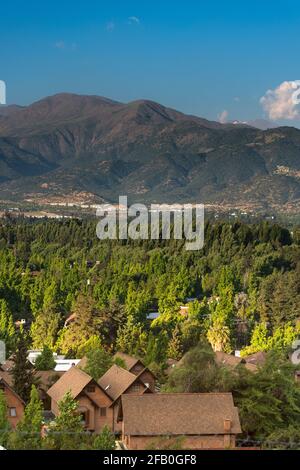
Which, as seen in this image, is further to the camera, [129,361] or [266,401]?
[129,361]

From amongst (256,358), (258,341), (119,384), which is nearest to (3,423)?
(119,384)

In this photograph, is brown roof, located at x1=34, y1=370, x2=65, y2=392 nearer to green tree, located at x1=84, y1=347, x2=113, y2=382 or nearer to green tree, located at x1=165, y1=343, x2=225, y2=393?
green tree, located at x1=84, y1=347, x2=113, y2=382

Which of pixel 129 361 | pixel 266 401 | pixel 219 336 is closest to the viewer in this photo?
pixel 266 401

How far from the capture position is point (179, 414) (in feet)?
109

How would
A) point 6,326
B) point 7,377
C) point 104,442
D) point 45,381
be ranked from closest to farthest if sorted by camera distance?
point 104,442, point 7,377, point 45,381, point 6,326

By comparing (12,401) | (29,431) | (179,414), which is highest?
(29,431)

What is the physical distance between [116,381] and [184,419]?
7.22 meters

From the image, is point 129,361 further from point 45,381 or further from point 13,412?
point 13,412

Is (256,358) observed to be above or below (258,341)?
above

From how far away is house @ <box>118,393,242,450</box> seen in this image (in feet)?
108

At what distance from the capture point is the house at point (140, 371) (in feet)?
134

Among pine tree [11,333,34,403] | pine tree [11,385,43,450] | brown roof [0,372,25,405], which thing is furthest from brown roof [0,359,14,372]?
pine tree [11,385,43,450]

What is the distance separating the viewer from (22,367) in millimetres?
39969
